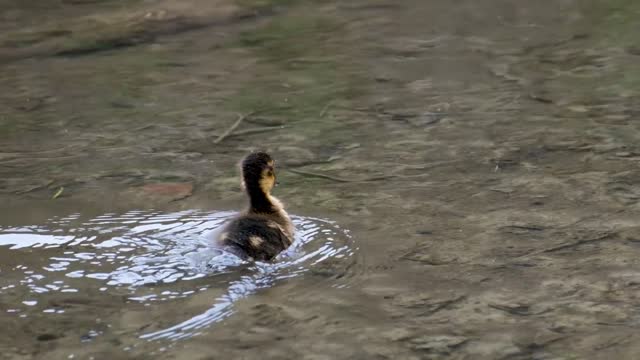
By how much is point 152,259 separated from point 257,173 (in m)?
0.84

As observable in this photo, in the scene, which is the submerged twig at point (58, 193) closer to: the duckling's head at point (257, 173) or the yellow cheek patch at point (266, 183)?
the duckling's head at point (257, 173)

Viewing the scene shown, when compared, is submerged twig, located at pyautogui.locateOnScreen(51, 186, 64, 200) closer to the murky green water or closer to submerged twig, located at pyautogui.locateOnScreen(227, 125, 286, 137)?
the murky green water

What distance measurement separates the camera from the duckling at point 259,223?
591cm

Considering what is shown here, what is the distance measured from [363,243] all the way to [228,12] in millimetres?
6336

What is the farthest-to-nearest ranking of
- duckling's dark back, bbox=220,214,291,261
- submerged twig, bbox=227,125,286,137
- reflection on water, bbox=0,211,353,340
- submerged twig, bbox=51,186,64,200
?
submerged twig, bbox=227,125,286,137
submerged twig, bbox=51,186,64,200
duckling's dark back, bbox=220,214,291,261
reflection on water, bbox=0,211,353,340

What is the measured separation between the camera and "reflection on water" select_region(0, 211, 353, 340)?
5461mm

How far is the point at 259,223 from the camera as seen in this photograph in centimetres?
604

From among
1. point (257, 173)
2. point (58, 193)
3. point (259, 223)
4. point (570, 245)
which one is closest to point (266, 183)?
point (257, 173)

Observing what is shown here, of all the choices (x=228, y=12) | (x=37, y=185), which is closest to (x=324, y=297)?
(x=37, y=185)

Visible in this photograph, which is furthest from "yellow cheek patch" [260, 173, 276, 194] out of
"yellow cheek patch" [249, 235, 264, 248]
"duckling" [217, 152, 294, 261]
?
"yellow cheek patch" [249, 235, 264, 248]

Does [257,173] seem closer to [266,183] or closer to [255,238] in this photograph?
[266,183]

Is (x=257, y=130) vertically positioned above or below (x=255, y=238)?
below

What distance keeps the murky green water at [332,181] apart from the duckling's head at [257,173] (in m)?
0.27

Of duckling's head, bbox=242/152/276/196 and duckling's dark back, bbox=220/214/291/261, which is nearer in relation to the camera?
duckling's dark back, bbox=220/214/291/261
